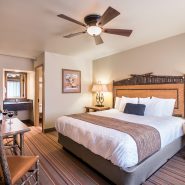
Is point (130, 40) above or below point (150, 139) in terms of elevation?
above

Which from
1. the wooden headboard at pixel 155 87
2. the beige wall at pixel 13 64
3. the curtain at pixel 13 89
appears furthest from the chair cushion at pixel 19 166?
the curtain at pixel 13 89

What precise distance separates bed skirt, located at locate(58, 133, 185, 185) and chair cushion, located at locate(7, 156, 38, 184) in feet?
3.12

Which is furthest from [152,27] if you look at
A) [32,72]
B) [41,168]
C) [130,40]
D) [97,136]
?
[32,72]

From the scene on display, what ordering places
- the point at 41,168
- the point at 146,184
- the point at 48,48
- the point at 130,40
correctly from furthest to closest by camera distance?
the point at 48,48, the point at 130,40, the point at 41,168, the point at 146,184

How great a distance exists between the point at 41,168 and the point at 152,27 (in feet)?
11.1

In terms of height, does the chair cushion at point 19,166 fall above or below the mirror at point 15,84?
below

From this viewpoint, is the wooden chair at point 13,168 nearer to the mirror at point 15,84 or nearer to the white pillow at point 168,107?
the white pillow at point 168,107

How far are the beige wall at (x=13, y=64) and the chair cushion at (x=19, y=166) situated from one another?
3.84 metres

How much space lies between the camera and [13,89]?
233 inches

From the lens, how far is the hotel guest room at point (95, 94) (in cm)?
205

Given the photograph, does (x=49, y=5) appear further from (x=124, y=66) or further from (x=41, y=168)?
(x=124, y=66)

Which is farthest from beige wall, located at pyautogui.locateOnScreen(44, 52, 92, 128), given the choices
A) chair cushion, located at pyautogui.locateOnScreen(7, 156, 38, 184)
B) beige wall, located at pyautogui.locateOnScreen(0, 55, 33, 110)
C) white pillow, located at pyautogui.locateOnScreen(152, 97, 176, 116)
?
white pillow, located at pyautogui.locateOnScreen(152, 97, 176, 116)

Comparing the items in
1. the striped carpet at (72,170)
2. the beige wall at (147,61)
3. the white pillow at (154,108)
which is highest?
the beige wall at (147,61)

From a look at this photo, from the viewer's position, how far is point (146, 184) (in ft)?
6.77
